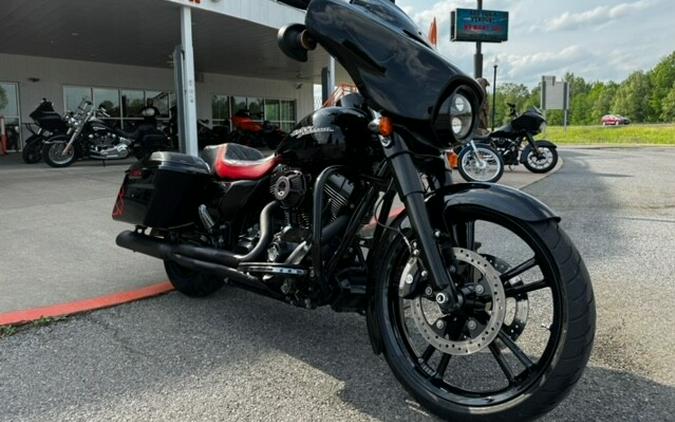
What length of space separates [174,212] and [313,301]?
4.40ft

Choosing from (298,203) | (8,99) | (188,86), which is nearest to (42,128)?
(188,86)

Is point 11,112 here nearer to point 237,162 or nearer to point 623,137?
point 237,162

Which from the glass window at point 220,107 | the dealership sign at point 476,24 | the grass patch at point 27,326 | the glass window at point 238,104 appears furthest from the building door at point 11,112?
the grass patch at point 27,326

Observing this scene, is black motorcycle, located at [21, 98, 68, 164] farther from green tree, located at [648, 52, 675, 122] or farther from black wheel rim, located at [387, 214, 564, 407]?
green tree, located at [648, 52, 675, 122]

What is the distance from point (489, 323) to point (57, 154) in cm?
1254

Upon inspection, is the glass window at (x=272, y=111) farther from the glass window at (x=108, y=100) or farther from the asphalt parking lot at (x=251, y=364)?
the asphalt parking lot at (x=251, y=364)

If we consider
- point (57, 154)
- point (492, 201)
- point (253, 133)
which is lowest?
point (57, 154)

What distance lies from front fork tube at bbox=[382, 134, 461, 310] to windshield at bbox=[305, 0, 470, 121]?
164 millimetres

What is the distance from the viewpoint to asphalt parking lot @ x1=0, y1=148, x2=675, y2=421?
233cm

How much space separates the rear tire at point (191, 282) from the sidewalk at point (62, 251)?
1.18 feet

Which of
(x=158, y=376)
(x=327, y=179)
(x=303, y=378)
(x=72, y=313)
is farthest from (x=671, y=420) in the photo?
(x=72, y=313)

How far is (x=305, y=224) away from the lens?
2.82 m

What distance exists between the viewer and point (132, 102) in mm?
21328

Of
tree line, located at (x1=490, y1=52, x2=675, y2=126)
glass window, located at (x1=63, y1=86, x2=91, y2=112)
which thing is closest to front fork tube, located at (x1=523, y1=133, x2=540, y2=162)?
glass window, located at (x1=63, y1=86, x2=91, y2=112)
